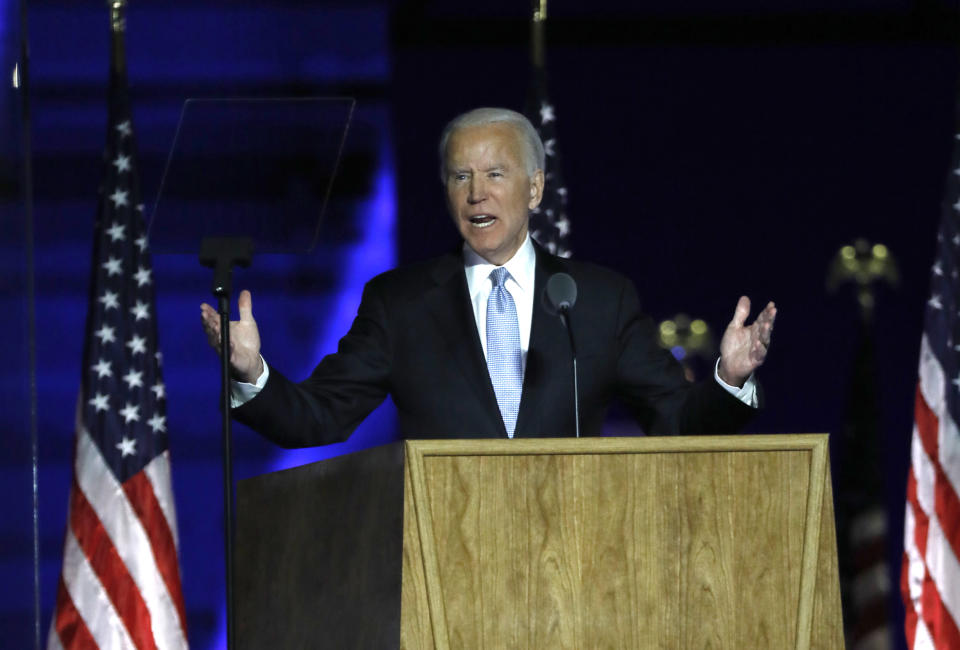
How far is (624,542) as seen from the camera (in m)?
1.74

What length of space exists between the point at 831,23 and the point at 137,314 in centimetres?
299

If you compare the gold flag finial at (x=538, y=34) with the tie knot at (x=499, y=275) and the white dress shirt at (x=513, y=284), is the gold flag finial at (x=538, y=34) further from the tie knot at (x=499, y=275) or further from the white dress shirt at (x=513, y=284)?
the tie knot at (x=499, y=275)

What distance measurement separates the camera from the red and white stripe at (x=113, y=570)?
419cm

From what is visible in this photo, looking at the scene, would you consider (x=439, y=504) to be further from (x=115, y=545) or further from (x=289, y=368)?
(x=289, y=368)

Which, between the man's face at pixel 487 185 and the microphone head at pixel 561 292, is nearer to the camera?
the microphone head at pixel 561 292

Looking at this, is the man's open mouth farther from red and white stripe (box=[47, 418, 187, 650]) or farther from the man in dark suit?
red and white stripe (box=[47, 418, 187, 650])

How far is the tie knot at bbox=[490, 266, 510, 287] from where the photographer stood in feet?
8.56

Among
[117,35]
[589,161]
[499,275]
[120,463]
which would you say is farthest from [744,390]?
[589,161]

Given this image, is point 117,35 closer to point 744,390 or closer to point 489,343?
point 489,343

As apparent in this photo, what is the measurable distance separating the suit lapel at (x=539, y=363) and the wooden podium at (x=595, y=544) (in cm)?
66

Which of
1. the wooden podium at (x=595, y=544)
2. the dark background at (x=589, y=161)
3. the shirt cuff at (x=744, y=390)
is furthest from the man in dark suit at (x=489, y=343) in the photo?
the dark background at (x=589, y=161)

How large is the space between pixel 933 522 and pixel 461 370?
2.44m

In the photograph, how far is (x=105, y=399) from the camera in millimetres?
4258

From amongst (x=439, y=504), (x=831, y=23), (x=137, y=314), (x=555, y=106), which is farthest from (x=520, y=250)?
(x=831, y=23)
